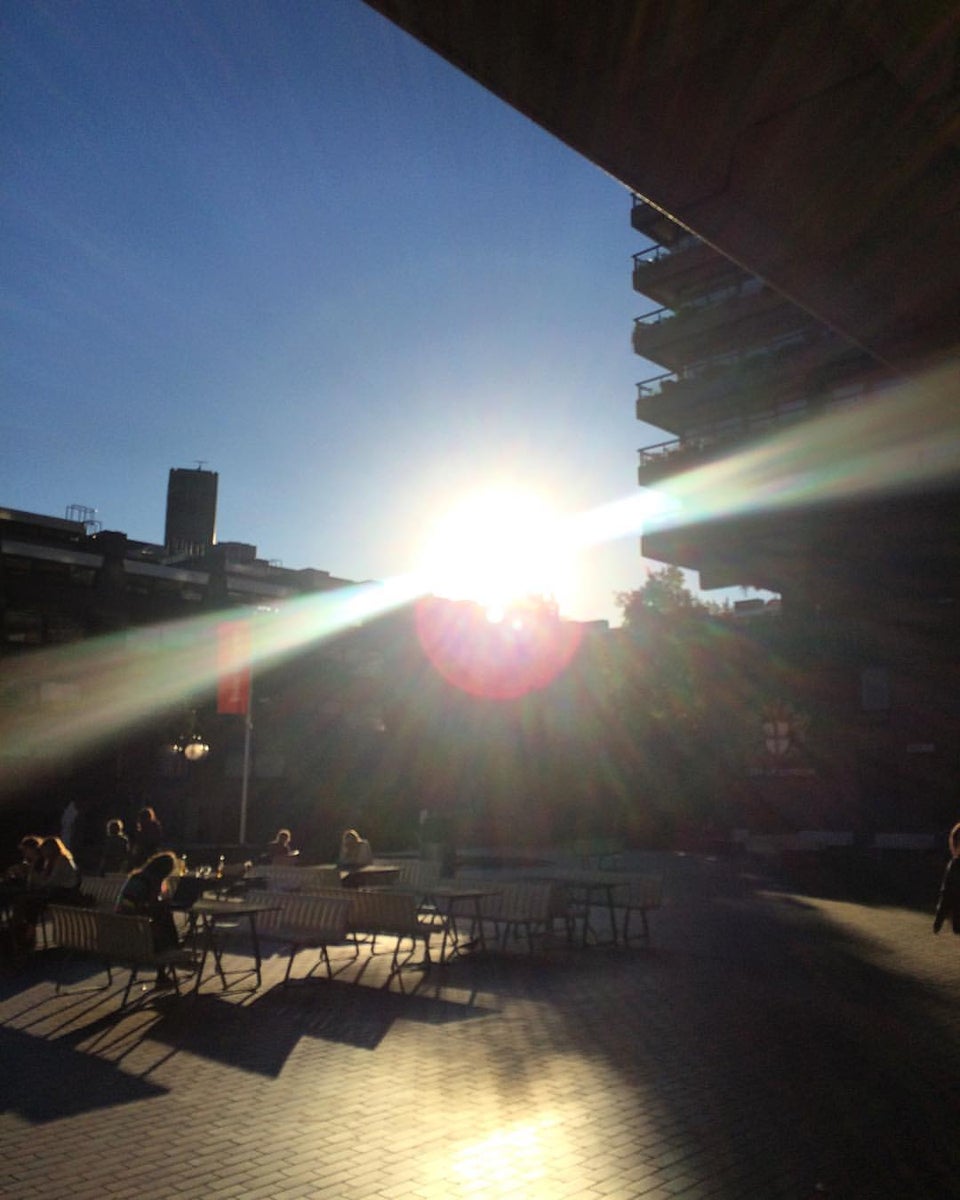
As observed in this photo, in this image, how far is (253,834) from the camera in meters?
36.8

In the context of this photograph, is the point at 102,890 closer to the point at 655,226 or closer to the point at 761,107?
the point at 761,107

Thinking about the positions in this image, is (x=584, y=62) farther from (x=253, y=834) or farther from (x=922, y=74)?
(x=253, y=834)

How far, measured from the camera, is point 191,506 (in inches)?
2928

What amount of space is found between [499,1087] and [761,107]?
6.70 m

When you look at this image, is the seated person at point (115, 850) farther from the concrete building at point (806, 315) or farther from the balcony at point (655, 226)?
the balcony at point (655, 226)

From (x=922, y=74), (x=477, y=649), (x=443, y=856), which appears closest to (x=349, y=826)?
(x=443, y=856)

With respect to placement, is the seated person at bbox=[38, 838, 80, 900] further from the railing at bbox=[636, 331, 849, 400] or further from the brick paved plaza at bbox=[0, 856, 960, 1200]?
the railing at bbox=[636, 331, 849, 400]

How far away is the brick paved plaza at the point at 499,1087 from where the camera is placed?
540 centimetres

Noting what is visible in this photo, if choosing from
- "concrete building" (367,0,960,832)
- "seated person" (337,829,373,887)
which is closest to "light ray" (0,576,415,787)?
"seated person" (337,829,373,887)

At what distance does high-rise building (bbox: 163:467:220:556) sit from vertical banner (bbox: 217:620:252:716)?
45582 millimetres

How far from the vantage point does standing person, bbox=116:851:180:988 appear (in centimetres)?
977

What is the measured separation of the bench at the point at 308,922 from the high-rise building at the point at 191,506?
61074 millimetres

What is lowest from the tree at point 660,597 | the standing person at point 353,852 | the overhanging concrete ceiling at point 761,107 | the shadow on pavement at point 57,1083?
the shadow on pavement at point 57,1083

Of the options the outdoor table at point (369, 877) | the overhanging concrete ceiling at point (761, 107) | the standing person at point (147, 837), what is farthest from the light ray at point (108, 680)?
the overhanging concrete ceiling at point (761, 107)
